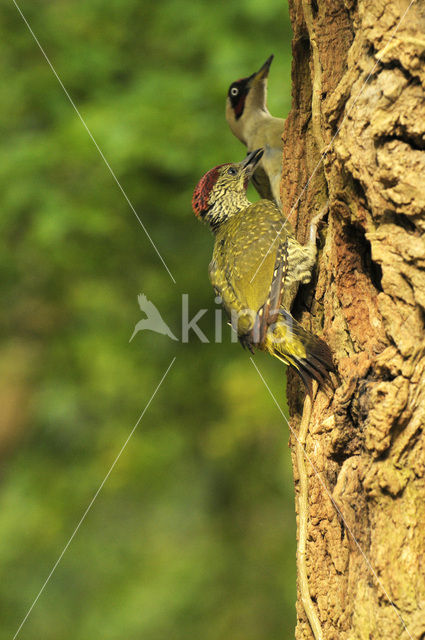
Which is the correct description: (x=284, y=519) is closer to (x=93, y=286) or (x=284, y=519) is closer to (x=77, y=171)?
(x=93, y=286)

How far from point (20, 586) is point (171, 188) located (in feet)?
12.0

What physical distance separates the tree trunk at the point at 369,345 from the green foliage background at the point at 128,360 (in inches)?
102

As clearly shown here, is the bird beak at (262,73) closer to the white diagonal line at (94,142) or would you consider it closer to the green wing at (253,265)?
the white diagonal line at (94,142)

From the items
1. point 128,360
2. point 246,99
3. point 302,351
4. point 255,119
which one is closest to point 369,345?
point 302,351

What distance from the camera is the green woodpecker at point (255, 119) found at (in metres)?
4.20

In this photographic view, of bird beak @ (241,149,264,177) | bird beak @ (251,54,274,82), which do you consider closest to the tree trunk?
bird beak @ (241,149,264,177)

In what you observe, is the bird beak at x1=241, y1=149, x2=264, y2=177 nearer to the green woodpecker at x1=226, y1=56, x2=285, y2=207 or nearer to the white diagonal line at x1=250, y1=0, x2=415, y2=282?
the green woodpecker at x1=226, y1=56, x2=285, y2=207

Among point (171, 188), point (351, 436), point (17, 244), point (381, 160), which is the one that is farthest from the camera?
point (17, 244)

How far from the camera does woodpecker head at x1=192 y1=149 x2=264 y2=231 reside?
3.68 meters

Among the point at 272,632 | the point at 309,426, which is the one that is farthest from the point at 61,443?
the point at 309,426

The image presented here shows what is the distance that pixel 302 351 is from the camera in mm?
2453

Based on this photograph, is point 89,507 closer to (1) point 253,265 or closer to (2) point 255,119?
(2) point 255,119

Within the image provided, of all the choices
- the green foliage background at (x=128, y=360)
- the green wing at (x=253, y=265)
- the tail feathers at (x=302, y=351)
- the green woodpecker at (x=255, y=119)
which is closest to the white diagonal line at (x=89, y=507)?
the green foliage background at (x=128, y=360)

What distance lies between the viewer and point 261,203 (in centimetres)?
332
